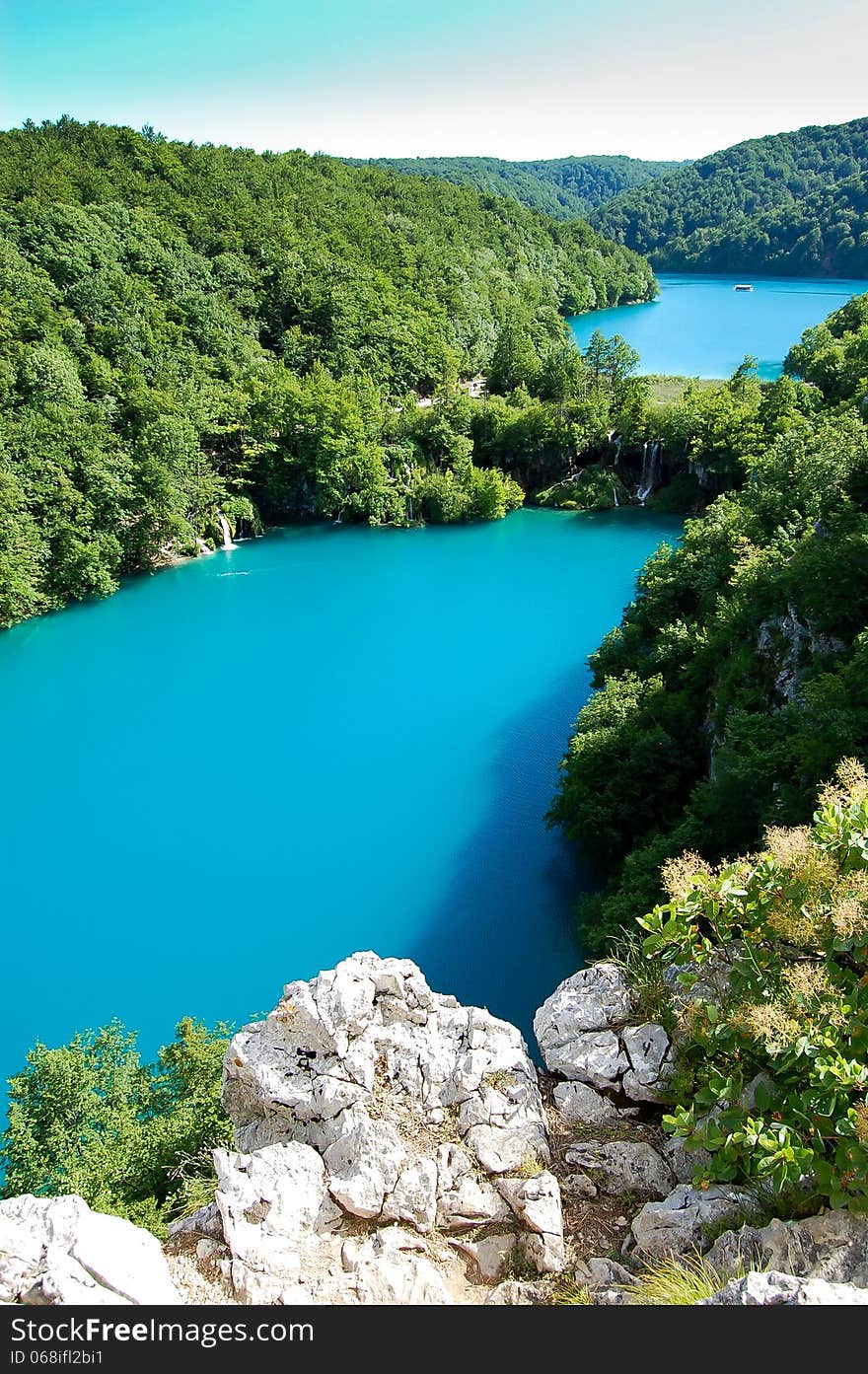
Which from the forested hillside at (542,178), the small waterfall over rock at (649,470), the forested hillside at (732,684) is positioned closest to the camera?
the forested hillside at (732,684)

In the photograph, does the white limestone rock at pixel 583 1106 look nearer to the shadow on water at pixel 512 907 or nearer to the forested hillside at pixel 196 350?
the shadow on water at pixel 512 907

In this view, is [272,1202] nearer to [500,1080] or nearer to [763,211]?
[500,1080]

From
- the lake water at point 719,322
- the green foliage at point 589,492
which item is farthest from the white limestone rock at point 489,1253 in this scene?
the lake water at point 719,322

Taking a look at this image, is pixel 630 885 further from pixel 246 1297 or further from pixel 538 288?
pixel 538 288

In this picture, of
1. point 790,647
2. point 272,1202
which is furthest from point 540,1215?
point 790,647

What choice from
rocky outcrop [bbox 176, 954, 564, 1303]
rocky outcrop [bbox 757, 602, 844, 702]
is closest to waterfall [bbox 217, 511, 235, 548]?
rocky outcrop [bbox 757, 602, 844, 702]
